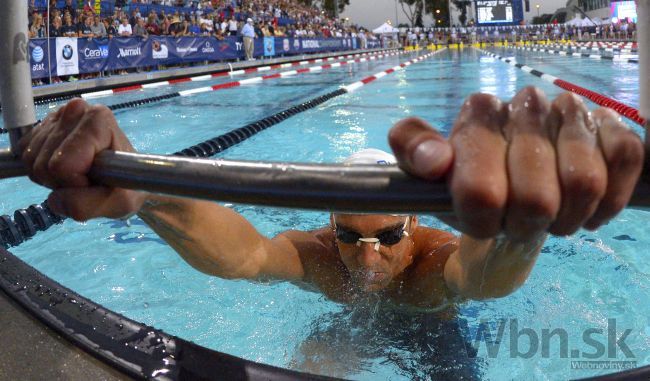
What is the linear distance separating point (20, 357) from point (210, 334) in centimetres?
175

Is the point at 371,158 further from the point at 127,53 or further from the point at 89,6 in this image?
the point at 89,6

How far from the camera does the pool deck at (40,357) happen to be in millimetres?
A: 1152

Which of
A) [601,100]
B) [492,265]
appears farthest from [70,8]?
[492,265]

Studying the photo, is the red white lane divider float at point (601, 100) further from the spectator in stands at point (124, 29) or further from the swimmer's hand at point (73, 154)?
the spectator in stands at point (124, 29)

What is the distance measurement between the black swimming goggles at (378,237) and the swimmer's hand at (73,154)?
105cm

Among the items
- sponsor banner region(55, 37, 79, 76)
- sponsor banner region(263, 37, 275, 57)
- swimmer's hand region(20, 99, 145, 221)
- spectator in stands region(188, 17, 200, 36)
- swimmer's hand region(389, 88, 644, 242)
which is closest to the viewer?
swimmer's hand region(389, 88, 644, 242)

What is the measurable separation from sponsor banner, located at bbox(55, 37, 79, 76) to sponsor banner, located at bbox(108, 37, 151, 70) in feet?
4.00

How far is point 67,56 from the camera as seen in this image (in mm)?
11062

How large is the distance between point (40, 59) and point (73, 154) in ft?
35.5

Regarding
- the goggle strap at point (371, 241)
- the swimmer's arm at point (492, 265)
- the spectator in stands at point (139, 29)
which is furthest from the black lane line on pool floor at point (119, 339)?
the spectator in stands at point (139, 29)

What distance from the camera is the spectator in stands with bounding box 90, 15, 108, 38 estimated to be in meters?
12.4

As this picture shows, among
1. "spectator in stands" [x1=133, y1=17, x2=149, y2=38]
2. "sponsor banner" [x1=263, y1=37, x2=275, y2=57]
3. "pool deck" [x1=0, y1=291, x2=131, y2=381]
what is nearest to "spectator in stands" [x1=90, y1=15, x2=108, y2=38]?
"spectator in stands" [x1=133, y1=17, x2=149, y2=38]

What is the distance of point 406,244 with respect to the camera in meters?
2.12

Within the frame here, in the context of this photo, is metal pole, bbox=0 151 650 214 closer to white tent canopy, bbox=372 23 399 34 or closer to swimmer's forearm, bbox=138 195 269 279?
swimmer's forearm, bbox=138 195 269 279
